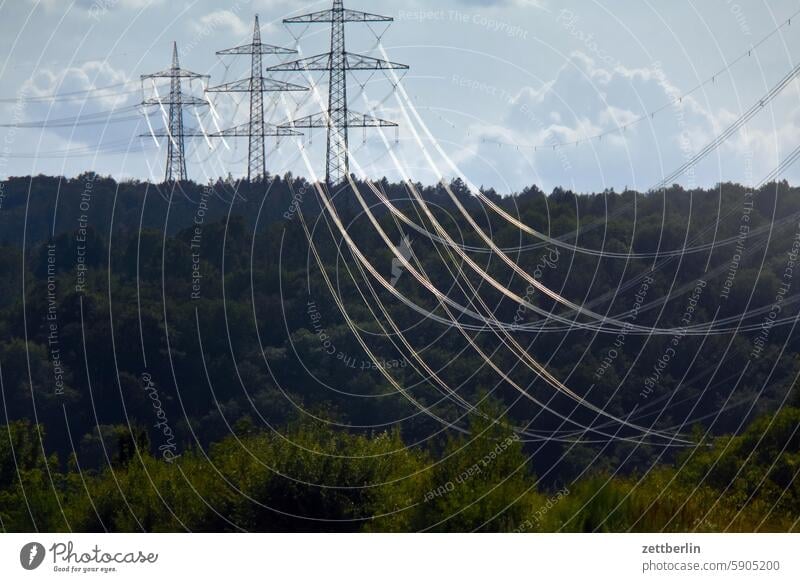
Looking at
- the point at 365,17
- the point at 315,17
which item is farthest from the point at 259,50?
the point at 365,17

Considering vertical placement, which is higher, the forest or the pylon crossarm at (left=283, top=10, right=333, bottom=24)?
the pylon crossarm at (left=283, top=10, right=333, bottom=24)

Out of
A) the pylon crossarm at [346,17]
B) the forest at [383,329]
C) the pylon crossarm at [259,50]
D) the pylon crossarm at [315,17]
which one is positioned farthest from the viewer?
the forest at [383,329]

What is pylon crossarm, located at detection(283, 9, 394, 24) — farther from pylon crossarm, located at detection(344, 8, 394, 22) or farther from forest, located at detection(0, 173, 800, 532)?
forest, located at detection(0, 173, 800, 532)

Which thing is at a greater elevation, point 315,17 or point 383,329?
point 315,17

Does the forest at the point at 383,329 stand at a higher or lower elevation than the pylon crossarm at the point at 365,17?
lower

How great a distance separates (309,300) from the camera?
55031mm

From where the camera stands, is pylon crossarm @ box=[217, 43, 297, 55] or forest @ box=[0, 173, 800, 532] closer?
pylon crossarm @ box=[217, 43, 297, 55]

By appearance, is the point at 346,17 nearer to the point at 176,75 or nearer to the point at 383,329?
the point at 176,75

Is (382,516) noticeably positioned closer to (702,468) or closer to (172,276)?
(702,468)

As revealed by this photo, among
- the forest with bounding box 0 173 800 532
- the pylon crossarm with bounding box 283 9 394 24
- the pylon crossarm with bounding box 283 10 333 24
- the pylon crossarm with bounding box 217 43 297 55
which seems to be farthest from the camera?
the forest with bounding box 0 173 800 532

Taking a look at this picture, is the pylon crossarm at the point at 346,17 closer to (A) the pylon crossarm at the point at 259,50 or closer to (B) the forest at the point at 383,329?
(A) the pylon crossarm at the point at 259,50
